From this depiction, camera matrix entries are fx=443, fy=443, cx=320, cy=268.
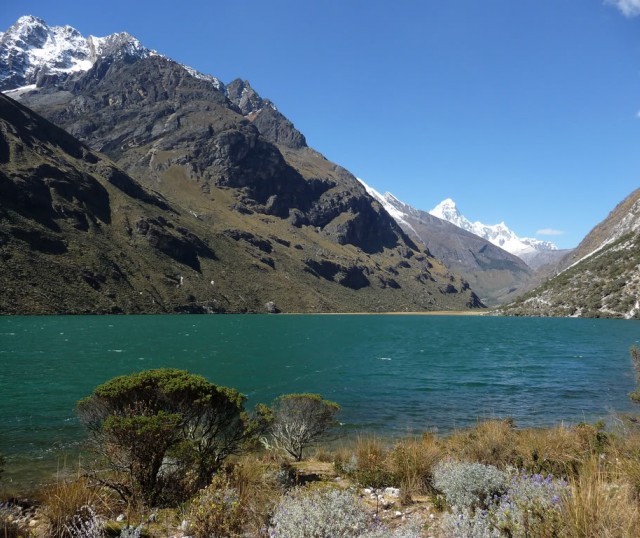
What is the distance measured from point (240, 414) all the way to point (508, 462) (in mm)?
6719

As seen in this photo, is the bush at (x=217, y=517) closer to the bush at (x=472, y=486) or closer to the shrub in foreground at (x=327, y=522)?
the shrub in foreground at (x=327, y=522)

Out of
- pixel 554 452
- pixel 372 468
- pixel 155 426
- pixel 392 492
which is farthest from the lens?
pixel 372 468

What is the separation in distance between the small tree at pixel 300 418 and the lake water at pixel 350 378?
7.79 m

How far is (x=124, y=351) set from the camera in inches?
2356

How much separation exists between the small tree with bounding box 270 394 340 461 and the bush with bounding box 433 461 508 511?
7.89 m

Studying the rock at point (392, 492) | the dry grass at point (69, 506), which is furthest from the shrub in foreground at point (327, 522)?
the dry grass at point (69, 506)

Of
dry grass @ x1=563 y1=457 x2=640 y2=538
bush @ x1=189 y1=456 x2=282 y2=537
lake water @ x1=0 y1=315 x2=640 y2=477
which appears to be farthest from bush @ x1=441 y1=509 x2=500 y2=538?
lake water @ x1=0 y1=315 x2=640 y2=477

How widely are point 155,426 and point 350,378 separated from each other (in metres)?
36.5

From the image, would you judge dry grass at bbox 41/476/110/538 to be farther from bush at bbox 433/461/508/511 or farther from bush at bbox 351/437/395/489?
bush at bbox 433/461/508/511

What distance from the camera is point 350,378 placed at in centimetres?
4341

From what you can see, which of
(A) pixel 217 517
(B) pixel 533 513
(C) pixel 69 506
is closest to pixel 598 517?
(B) pixel 533 513

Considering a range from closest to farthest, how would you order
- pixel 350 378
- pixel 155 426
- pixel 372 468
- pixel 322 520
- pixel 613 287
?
pixel 322 520
pixel 155 426
pixel 372 468
pixel 350 378
pixel 613 287

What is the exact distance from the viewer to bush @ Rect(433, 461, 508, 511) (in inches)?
293

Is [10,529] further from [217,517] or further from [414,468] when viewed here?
[414,468]
